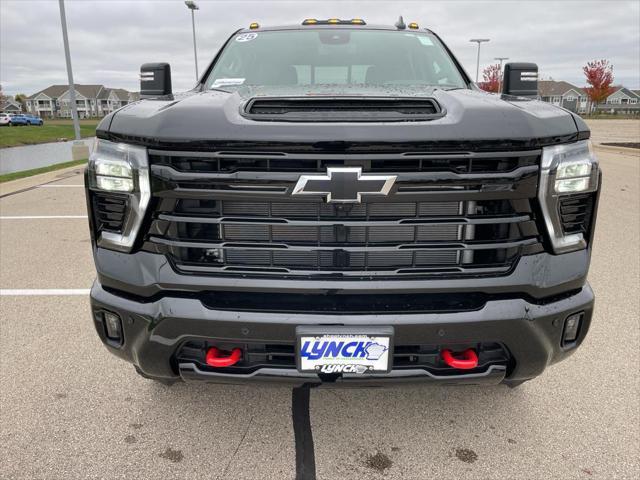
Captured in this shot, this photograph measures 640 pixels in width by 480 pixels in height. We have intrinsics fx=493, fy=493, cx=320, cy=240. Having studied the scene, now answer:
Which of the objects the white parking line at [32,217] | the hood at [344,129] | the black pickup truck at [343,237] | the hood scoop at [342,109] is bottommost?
the white parking line at [32,217]

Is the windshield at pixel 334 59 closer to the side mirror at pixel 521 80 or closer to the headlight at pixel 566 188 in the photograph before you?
the side mirror at pixel 521 80

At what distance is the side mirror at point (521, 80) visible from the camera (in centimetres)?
260

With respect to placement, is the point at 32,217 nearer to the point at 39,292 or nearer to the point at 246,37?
the point at 39,292

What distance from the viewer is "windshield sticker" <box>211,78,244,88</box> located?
2843mm

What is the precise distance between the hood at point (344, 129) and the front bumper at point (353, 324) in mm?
627

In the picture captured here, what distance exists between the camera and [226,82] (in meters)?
2.90

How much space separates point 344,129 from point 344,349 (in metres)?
0.84

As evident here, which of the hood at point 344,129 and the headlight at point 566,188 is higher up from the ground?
the hood at point 344,129

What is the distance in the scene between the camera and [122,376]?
2.89 metres

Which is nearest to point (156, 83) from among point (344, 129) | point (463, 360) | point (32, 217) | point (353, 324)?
point (344, 129)

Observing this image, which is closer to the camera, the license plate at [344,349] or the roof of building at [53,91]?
the license plate at [344,349]

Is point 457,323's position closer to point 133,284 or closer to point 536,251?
point 536,251

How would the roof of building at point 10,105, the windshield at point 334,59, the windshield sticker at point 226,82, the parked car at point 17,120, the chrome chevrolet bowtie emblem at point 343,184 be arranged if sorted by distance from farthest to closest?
1. the roof of building at point 10,105
2. the parked car at point 17,120
3. the windshield at point 334,59
4. the windshield sticker at point 226,82
5. the chrome chevrolet bowtie emblem at point 343,184

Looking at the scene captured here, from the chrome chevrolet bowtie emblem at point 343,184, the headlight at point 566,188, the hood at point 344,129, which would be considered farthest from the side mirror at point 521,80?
the chrome chevrolet bowtie emblem at point 343,184
